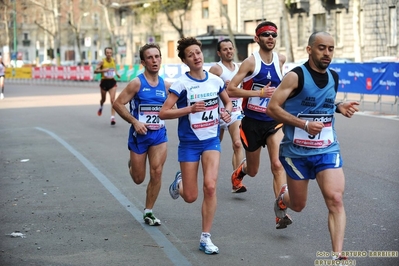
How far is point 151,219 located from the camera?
8.23 meters

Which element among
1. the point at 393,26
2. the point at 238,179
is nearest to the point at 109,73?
the point at 238,179

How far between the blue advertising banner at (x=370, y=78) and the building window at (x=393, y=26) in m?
22.0

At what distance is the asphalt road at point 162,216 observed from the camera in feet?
22.5

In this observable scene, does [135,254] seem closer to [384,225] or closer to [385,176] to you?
[384,225]

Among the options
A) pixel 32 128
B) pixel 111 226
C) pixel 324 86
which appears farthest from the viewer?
pixel 32 128

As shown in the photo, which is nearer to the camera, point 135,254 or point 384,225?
point 135,254

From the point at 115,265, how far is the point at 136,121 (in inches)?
84.2

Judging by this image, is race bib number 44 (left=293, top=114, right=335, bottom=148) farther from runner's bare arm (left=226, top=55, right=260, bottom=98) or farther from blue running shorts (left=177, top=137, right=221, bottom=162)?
runner's bare arm (left=226, top=55, right=260, bottom=98)

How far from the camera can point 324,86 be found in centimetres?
641

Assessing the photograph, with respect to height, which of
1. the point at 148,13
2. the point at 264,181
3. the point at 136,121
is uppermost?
the point at 148,13

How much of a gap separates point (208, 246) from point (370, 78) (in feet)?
56.1

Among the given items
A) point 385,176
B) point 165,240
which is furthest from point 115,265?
point 385,176

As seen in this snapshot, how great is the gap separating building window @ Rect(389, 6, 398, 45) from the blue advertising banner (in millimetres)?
22003

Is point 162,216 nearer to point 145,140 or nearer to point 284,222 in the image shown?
point 145,140
